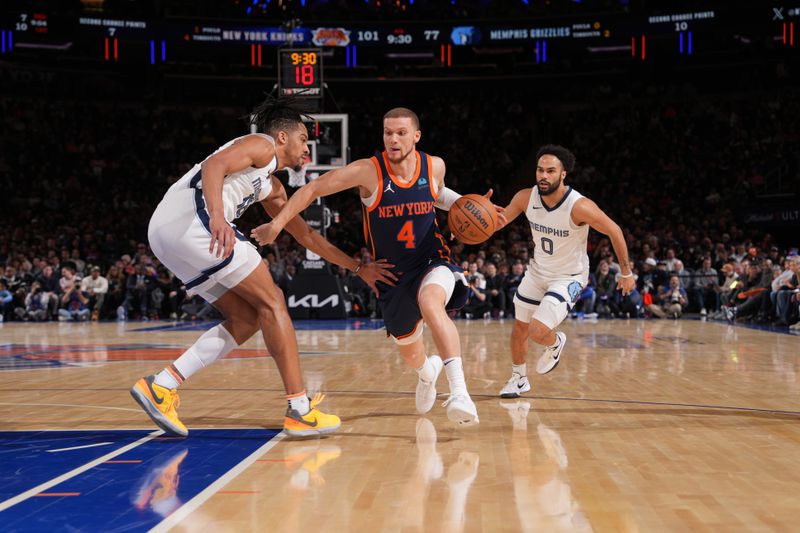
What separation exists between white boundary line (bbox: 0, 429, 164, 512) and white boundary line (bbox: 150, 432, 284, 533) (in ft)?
2.02

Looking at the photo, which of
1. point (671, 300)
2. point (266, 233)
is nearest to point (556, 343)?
point (266, 233)

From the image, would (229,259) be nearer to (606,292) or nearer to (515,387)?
(515,387)

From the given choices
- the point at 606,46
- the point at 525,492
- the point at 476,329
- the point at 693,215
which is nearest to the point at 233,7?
the point at 606,46

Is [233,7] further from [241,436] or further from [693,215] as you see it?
[241,436]

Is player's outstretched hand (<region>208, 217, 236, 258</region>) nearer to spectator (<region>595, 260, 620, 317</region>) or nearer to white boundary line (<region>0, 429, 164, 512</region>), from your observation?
white boundary line (<region>0, 429, 164, 512</region>)

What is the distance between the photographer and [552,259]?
6.45 m

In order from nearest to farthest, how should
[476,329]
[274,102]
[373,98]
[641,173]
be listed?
[274,102] → [476,329] → [641,173] → [373,98]

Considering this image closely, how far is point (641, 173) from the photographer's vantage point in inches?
957

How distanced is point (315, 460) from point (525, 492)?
1077 mm

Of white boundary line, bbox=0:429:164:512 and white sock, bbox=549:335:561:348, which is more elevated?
white sock, bbox=549:335:561:348

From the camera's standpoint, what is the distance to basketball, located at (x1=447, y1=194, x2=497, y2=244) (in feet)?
17.2

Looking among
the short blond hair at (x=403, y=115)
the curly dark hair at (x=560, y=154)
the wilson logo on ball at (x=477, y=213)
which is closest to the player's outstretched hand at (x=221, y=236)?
the short blond hair at (x=403, y=115)

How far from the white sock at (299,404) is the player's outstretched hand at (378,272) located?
85 cm

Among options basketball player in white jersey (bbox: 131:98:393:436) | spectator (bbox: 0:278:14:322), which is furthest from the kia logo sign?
basketball player in white jersey (bbox: 131:98:393:436)
